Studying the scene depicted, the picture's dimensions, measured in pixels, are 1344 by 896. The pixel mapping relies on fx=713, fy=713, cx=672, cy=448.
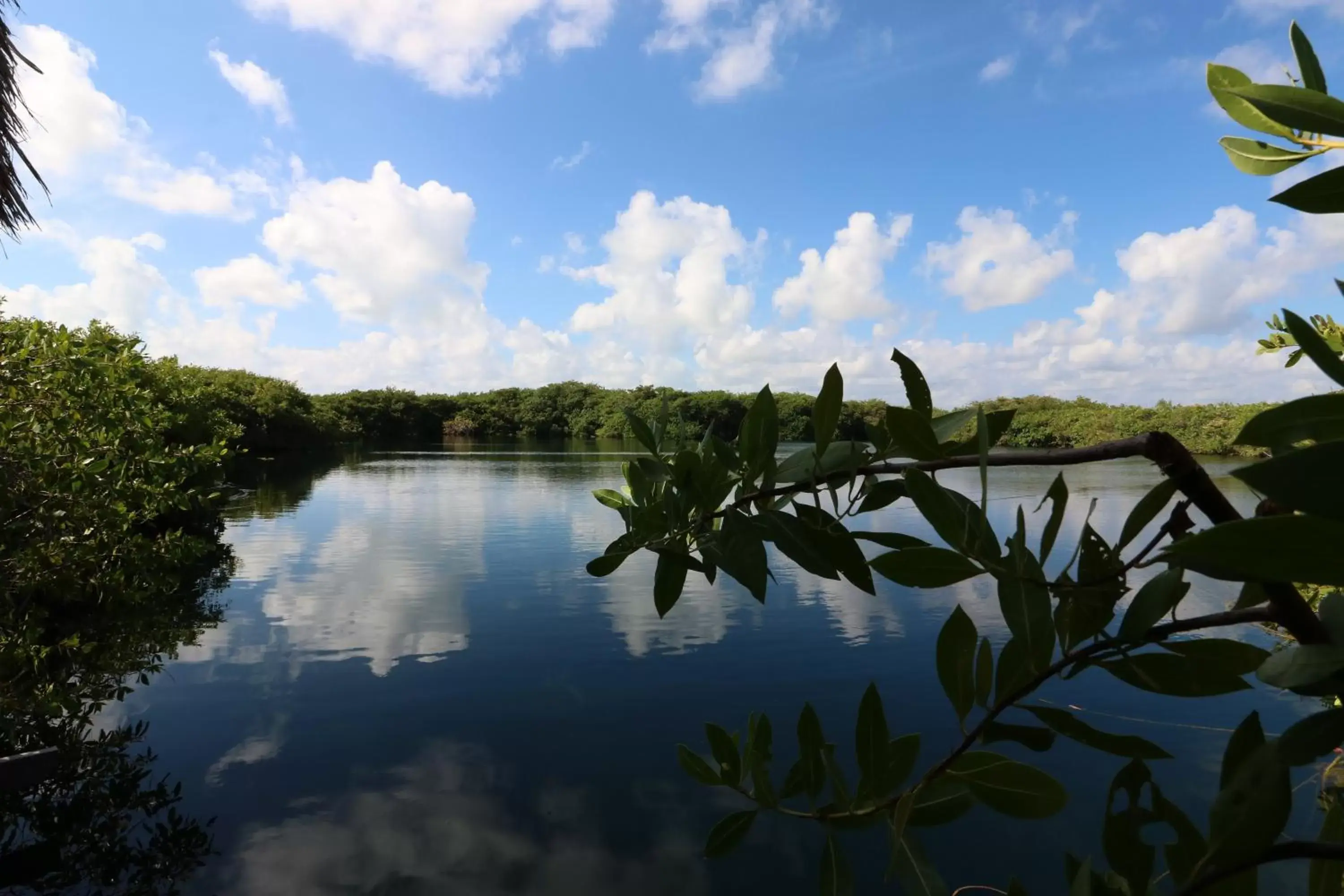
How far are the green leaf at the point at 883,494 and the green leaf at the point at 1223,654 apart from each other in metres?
0.15

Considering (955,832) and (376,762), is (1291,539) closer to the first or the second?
(955,832)

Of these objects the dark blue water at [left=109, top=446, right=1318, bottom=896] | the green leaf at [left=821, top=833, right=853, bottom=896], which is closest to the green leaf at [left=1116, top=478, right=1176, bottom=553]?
the green leaf at [left=821, top=833, right=853, bottom=896]

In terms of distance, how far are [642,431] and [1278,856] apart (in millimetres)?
390

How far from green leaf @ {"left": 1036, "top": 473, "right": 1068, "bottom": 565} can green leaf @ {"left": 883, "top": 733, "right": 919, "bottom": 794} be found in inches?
5.9

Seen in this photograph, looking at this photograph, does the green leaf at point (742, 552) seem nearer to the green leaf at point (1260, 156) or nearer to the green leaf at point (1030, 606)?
the green leaf at point (1030, 606)

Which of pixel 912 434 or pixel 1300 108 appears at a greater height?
pixel 1300 108

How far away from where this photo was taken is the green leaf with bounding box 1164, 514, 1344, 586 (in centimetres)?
19

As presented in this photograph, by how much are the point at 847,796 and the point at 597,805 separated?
14.5ft

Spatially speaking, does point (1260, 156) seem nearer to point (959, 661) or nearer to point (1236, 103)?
point (1236, 103)

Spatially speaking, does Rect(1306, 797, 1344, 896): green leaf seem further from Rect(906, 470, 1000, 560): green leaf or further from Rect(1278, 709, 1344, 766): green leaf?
Rect(906, 470, 1000, 560): green leaf

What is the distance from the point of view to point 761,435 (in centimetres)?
46

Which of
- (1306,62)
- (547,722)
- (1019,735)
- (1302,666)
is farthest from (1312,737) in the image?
(547,722)

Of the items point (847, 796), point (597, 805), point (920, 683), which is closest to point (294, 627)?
point (597, 805)

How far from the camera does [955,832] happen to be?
4.14 meters
